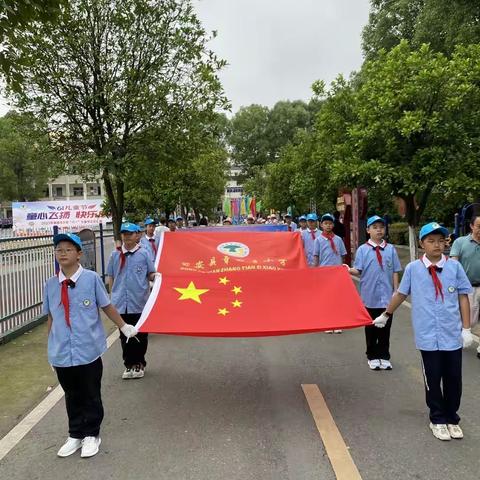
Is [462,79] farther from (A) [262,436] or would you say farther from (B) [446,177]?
(A) [262,436]

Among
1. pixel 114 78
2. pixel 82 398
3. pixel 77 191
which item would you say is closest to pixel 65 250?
pixel 82 398

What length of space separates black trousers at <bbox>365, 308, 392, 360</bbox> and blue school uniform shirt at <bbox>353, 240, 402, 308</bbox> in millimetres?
127

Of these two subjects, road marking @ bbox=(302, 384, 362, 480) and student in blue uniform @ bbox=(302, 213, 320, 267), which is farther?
student in blue uniform @ bbox=(302, 213, 320, 267)

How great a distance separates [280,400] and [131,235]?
2462 mm

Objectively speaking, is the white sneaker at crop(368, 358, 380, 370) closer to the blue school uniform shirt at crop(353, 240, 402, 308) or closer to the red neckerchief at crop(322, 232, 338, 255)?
the blue school uniform shirt at crop(353, 240, 402, 308)

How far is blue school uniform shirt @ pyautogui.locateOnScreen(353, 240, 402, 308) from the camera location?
20.3ft

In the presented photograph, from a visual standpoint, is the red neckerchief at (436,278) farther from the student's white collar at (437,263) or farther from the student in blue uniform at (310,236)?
the student in blue uniform at (310,236)

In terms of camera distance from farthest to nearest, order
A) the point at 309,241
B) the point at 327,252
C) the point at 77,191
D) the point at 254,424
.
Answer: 1. the point at 77,191
2. the point at 309,241
3. the point at 327,252
4. the point at 254,424

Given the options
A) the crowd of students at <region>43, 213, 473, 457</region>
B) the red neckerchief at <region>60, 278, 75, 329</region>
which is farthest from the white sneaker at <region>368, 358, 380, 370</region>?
the red neckerchief at <region>60, 278, 75, 329</region>

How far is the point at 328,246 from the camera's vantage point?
867 cm

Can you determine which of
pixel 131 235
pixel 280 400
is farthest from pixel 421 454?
pixel 131 235

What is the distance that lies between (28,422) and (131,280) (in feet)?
6.12

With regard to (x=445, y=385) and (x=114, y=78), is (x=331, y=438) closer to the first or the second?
(x=445, y=385)

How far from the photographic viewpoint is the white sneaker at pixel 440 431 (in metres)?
4.17
